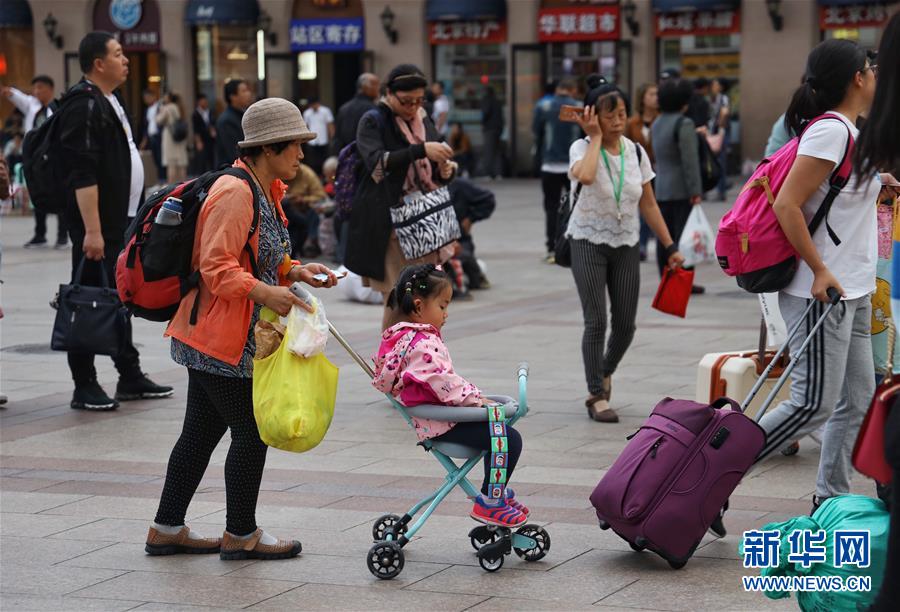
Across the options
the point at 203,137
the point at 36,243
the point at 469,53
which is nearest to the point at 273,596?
the point at 36,243

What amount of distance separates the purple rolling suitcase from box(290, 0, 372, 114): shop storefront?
26.1 m

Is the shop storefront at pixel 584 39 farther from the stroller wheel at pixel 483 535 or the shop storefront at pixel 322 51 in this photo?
the stroller wheel at pixel 483 535

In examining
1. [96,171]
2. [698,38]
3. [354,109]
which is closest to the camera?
[96,171]

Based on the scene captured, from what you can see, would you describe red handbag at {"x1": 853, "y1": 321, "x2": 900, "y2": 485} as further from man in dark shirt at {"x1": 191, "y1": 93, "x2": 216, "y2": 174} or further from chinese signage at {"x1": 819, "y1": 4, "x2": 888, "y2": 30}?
chinese signage at {"x1": 819, "y1": 4, "x2": 888, "y2": 30}

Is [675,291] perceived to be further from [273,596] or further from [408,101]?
[273,596]

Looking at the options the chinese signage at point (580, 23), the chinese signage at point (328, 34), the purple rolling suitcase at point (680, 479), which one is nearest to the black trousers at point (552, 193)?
the purple rolling suitcase at point (680, 479)

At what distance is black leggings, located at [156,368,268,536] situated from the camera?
5.18 m

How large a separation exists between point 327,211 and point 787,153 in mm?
10292

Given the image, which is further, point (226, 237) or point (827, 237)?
point (827, 237)

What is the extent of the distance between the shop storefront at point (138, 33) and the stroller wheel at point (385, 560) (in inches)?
1132

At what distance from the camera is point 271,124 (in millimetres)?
5133

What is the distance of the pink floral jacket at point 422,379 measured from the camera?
4.92 meters

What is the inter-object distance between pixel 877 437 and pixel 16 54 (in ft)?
109

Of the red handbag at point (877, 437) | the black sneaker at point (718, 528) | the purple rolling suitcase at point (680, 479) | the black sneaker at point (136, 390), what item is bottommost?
the black sneaker at point (136, 390)
